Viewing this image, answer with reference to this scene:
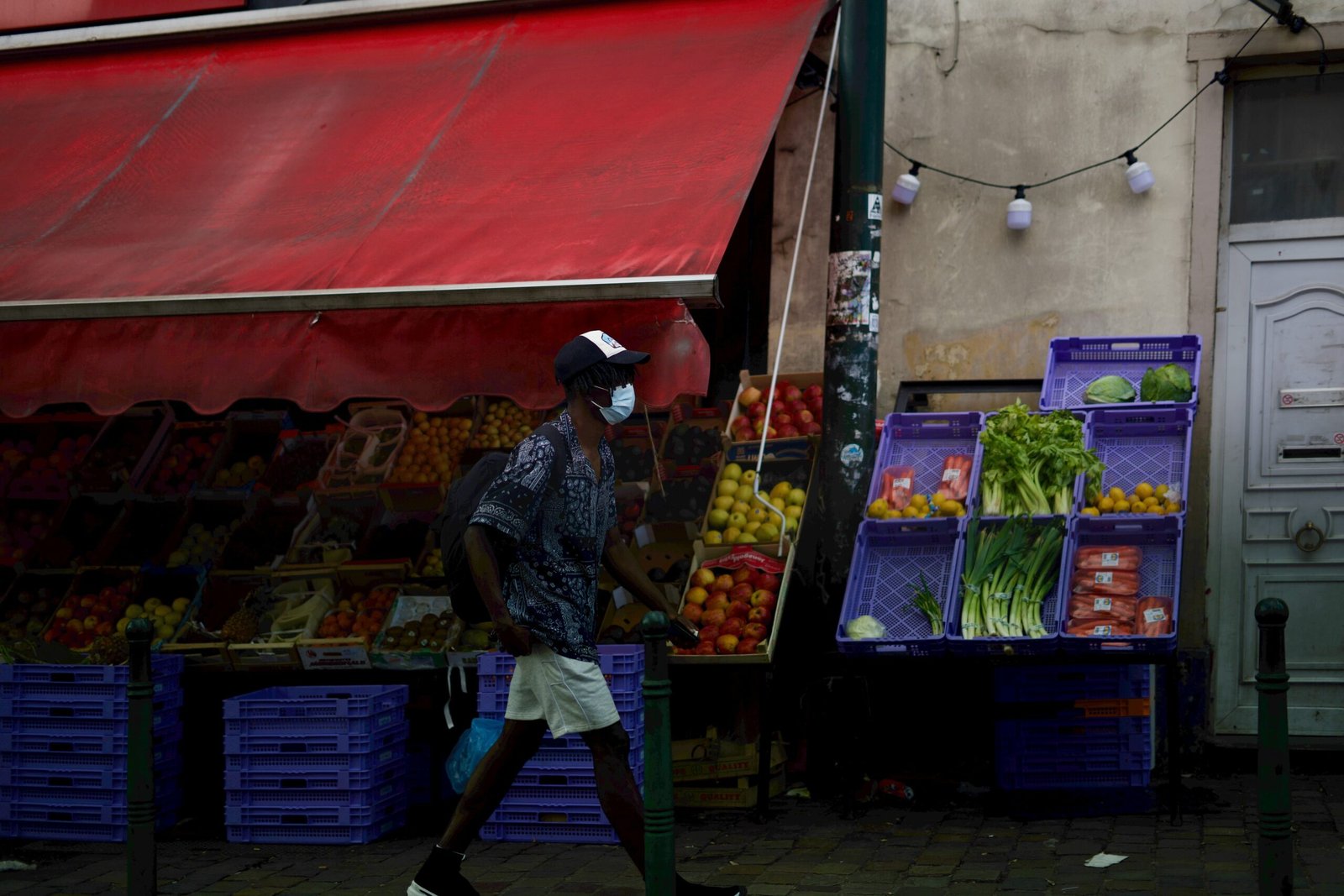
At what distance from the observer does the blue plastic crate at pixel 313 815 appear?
23.1ft

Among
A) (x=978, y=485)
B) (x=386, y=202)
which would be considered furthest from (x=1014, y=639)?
(x=386, y=202)

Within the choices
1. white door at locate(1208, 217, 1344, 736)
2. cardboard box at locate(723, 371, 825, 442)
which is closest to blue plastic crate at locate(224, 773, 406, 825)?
cardboard box at locate(723, 371, 825, 442)

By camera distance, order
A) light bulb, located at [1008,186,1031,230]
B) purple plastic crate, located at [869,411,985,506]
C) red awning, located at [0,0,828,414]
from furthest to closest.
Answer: light bulb, located at [1008,186,1031,230] < purple plastic crate, located at [869,411,985,506] < red awning, located at [0,0,828,414]

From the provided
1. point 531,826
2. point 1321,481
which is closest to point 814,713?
point 531,826

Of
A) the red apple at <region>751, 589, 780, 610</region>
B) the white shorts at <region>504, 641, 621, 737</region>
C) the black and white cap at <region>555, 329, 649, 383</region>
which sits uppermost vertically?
the black and white cap at <region>555, 329, 649, 383</region>

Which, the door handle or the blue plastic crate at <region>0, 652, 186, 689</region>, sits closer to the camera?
the blue plastic crate at <region>0, 652, 186, 689</region>

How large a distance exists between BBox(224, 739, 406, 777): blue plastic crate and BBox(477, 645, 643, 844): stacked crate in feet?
1.90

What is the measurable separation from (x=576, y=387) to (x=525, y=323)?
35.5 inches

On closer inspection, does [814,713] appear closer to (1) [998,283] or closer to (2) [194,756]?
(1) [998,283]

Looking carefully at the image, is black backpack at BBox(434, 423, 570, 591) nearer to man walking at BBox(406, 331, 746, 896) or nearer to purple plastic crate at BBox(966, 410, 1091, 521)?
man walking at BBox(406, 331, 746, 896)

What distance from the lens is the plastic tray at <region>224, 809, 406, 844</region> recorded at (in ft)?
23.1

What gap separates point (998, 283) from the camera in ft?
28.1

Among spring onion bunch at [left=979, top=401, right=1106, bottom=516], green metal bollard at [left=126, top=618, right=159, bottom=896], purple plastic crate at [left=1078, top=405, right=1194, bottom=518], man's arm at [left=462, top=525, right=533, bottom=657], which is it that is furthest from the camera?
purple plastic crate at [left=1078, top=405, right=1194, bottom=518]

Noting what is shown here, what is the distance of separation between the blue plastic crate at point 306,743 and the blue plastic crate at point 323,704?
9 cm
